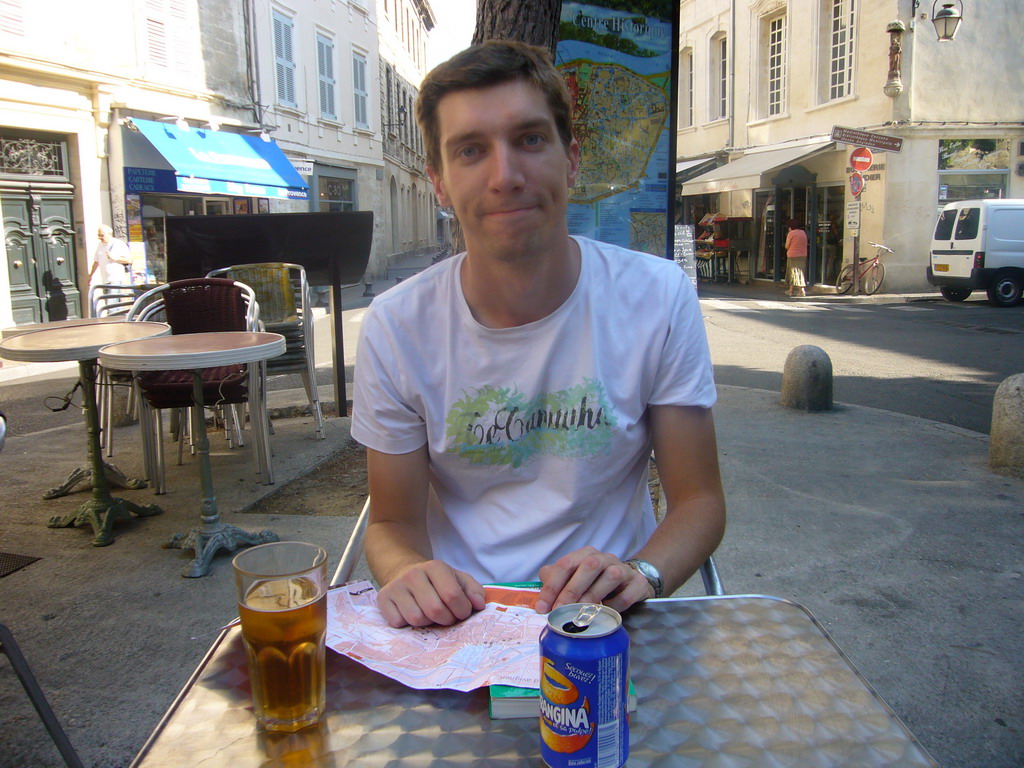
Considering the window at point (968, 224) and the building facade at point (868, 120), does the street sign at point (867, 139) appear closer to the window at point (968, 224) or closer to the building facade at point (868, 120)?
the window at point (968, 224)

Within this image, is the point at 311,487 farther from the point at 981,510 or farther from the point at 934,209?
the point at 934,209

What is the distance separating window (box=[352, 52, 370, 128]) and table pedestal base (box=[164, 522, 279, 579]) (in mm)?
24593

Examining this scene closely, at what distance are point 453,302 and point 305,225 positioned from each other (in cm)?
522

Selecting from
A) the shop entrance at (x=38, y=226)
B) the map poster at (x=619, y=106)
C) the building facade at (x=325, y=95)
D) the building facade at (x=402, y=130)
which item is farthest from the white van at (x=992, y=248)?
the shop entrance at (x=38, y=226)

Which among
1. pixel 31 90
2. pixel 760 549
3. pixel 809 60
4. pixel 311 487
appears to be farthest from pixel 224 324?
pixel 809 60

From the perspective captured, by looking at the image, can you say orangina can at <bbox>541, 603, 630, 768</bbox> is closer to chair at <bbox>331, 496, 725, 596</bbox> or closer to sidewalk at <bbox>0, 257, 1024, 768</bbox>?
chair at <bbox>331, 496, 725, 596</bbox>

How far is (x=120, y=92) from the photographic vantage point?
15258mm

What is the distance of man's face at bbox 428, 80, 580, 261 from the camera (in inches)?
66.0

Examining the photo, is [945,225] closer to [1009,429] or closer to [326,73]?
[1009,429]


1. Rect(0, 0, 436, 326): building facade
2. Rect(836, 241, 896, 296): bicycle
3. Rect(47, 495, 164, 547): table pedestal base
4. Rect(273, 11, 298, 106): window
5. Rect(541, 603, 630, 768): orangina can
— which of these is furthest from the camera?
Rect(273, 11, 298, 106): window

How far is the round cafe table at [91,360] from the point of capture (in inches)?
151

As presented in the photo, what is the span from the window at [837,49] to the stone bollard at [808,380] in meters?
16.7

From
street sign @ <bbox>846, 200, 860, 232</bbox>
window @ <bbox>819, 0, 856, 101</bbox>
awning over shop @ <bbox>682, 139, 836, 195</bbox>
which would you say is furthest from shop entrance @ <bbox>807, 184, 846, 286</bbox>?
window @ <bbox>819, 0, 856, 101</bbox>

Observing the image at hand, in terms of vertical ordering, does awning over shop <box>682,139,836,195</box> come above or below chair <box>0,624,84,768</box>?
above
